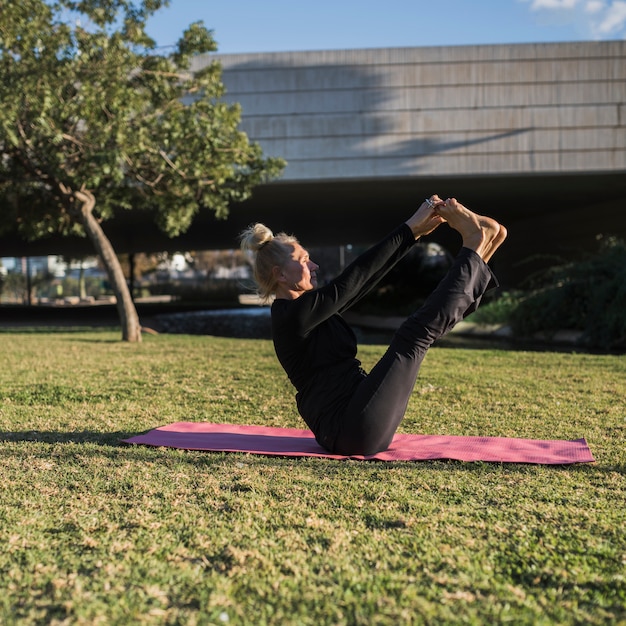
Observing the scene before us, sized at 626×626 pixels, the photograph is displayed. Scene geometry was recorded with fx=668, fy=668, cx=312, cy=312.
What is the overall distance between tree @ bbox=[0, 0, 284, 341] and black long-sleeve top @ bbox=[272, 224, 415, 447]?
815cm

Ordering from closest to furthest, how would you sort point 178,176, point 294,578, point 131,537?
point 294,578 → point 131,537 → point 178,176

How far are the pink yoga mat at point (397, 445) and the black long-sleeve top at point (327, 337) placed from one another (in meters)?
0.34

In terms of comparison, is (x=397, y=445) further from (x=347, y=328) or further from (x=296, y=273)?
(x=296, y=273)

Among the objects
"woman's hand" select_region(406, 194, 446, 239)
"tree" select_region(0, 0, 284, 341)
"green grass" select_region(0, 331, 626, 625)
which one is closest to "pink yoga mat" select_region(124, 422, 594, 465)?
"green grass" select_region(0, 331, 626, 625)

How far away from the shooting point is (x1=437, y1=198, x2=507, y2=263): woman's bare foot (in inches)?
149

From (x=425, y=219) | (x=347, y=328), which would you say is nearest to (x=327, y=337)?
(x=347, y=328)

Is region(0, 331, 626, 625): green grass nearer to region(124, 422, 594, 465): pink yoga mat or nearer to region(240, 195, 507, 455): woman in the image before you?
region(124, 422, 594, 465): pink yoga mat

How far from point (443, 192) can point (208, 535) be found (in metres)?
19.5

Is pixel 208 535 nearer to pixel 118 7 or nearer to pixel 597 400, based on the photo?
pixel 597 400

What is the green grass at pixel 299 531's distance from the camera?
2.06 metres

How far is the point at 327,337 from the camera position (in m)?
3.76

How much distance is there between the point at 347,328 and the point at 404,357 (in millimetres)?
504

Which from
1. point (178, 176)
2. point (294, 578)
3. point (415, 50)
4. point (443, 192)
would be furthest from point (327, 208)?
point (294, 578)

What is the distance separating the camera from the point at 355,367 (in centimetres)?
376
